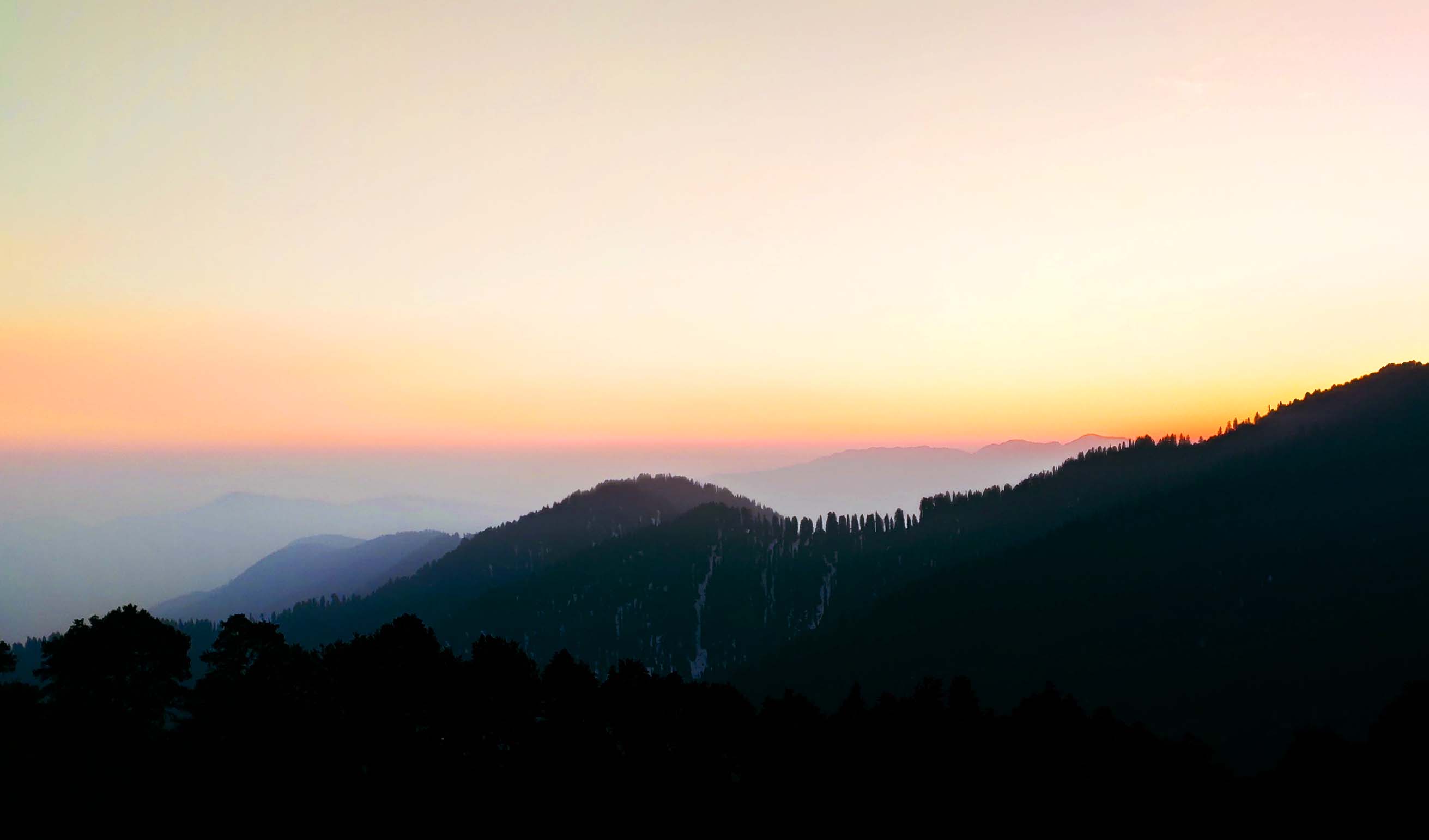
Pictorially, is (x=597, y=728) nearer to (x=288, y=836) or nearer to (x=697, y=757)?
(x=697, y=757)

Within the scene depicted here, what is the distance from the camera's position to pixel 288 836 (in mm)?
40375

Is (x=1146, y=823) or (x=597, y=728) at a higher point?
(x=597, y=728)

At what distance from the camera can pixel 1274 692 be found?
18900 centimetres

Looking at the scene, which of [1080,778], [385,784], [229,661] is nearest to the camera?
[1080,778]

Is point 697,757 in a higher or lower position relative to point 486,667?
lower

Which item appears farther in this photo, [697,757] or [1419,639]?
[1419,639]

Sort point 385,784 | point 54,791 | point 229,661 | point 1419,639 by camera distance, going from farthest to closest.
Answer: point 1419,639 → point 229,661 → point 385,784 → point 54,791

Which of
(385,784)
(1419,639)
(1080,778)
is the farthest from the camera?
(1419,639)

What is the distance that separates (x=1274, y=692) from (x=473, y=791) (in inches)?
8361

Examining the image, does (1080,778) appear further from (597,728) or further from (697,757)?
(597,728)

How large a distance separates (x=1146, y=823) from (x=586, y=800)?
31.7 m

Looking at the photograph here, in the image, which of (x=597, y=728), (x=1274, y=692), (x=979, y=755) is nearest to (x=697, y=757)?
(x=597, y=728)

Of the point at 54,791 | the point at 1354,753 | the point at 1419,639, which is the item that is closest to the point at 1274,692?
the point at 1419,639

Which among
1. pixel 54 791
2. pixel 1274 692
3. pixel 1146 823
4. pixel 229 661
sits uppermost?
pixel 229 661
